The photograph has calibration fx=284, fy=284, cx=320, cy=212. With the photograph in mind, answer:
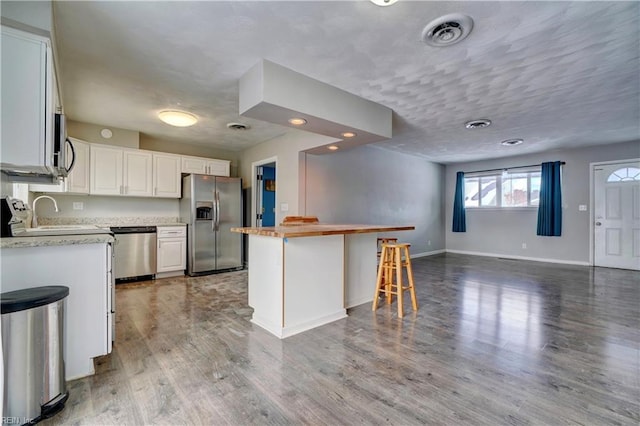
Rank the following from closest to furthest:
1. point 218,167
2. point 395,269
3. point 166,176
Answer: point 395,269 < point 166,176 < point 218,167

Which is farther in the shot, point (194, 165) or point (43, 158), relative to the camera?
point (194, 165)

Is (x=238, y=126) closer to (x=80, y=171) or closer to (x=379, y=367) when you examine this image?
(x=80, y=171)

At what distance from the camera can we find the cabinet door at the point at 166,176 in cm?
488

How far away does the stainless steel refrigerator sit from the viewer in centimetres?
496

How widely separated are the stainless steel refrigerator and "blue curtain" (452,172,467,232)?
223 inches

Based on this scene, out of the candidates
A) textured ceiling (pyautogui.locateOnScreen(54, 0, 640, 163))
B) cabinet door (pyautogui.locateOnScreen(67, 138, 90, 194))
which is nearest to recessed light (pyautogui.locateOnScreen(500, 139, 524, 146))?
textured ceiling (pyautogui.locateOnScreen(54, 0, 640, 163))

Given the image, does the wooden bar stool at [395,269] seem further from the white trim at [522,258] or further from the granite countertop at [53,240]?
the white trim at [522,258]

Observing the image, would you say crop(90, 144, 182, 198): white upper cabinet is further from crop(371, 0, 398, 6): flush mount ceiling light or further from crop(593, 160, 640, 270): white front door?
crop(593, 160, 640, 270): white front door

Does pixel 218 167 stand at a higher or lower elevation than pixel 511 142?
lower

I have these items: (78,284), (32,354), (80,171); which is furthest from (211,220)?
(32,354)

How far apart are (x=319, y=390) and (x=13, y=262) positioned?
1980mm

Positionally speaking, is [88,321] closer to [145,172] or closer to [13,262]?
[13,262]

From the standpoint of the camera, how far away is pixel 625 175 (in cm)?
548

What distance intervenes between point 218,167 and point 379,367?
4715 mm
